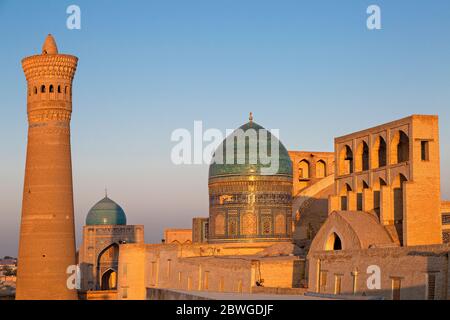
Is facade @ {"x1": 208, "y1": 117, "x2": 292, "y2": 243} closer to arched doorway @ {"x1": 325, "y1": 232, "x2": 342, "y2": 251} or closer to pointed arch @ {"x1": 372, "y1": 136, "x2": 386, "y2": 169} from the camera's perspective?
pointed arch @ {"x1": 372, "y1": 136, "x2": 386, "y2": 169}

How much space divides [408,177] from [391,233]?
1.86m

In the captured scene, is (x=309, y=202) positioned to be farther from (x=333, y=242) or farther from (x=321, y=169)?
(x=333, y=242)

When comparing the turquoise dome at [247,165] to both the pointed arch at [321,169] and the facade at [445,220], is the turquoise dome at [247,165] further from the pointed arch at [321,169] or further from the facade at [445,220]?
the facade at [445,220]

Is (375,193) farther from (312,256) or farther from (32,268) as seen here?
(32,268)

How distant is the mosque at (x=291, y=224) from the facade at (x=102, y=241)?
3575 mm

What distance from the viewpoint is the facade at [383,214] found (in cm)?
1998

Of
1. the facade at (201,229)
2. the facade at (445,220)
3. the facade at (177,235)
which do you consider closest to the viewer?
the facade at (445,220)

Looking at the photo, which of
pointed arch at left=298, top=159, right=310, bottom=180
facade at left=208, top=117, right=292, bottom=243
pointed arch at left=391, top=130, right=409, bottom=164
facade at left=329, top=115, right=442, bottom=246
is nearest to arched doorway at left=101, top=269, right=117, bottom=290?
pointed arch at left=298, top=159, right=310, bottom=180

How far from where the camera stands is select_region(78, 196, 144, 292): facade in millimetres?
52688

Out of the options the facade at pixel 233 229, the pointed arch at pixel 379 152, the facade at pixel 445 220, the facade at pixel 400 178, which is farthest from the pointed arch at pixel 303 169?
the facade at pixel 445 220
